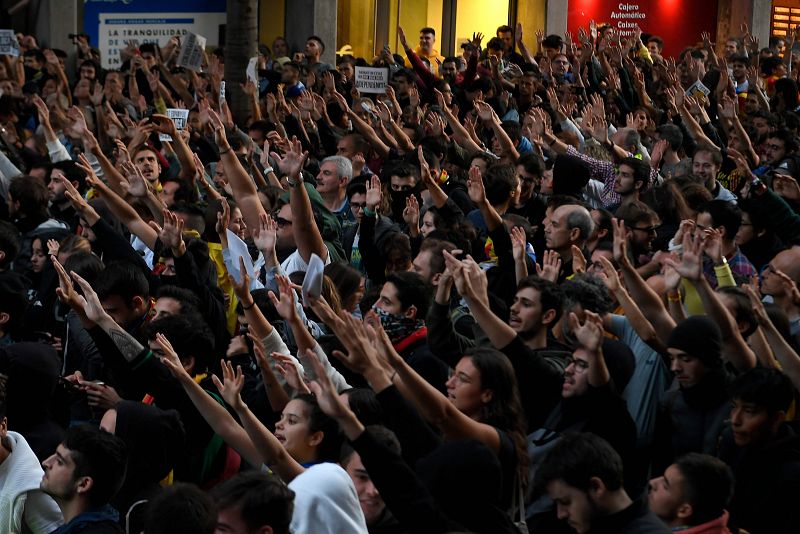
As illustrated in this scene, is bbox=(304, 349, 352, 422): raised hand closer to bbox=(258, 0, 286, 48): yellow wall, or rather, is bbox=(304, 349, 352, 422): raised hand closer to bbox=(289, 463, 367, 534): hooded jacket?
bbox=(289, 463, 367, 534): hooded jacket

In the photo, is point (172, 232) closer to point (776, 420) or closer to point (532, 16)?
point (776, 420)

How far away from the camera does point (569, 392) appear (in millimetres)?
5441

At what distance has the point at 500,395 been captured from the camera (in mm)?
5242

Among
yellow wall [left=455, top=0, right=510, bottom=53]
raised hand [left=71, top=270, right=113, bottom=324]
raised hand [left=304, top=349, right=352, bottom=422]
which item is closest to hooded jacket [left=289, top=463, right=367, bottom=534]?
raised hand [left=304, top=349, right=352, bottom=422]

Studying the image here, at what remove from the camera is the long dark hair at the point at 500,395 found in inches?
205

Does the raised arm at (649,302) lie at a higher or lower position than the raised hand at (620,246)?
lower

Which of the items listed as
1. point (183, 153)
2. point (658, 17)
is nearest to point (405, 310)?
point (183, 153)

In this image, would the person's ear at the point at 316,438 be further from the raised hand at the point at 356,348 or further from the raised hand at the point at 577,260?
the raised hand at the point at 577,260

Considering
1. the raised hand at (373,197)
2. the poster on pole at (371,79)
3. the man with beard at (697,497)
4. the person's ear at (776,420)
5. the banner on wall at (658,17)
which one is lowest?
the man with beard at (697,497)

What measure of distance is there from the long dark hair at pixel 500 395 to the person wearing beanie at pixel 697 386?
0.93 metres

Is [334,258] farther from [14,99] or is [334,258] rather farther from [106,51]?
[106,51]

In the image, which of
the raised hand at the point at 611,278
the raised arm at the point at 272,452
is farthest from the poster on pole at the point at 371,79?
the raised arm at the point at 272,452

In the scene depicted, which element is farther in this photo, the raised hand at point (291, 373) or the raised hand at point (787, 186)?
the raised hand at point (787, 186)

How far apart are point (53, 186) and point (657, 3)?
19.6m
